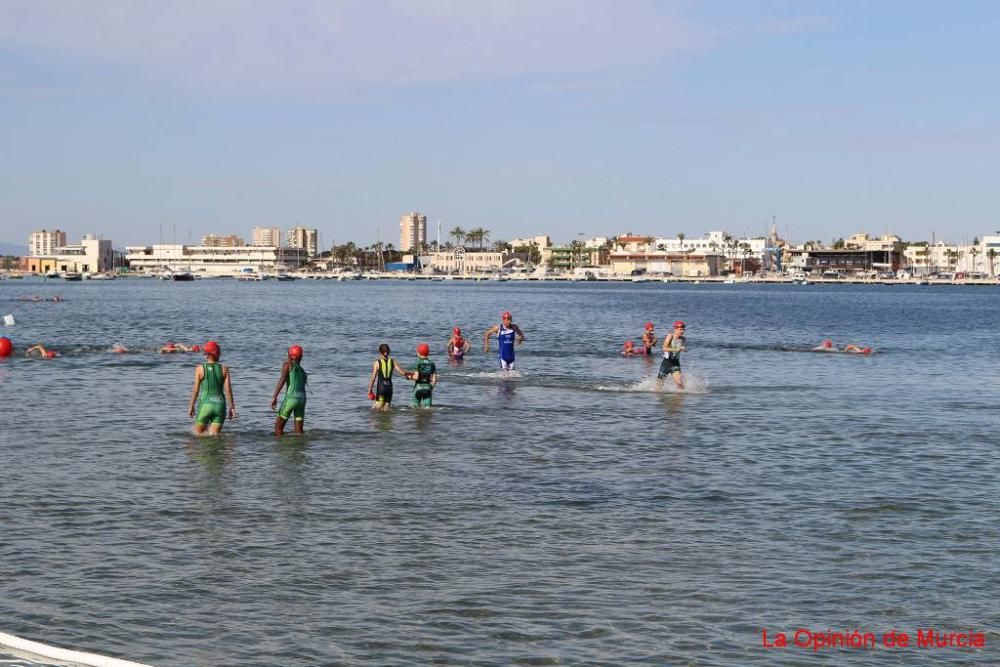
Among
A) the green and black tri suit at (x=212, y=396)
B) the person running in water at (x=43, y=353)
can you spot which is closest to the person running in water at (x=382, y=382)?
the green and black tri suit at (x=212, y=396)

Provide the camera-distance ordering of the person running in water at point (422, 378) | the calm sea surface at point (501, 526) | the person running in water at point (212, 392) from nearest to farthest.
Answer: the calm sea surface at point (501, 526), the person running in water at point (212, 392), the person running in water at point (422, 378)

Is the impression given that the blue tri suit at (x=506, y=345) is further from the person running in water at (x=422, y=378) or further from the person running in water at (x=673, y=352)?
the person running in water at (x=422, y=378)

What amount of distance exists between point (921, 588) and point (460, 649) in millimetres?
5120

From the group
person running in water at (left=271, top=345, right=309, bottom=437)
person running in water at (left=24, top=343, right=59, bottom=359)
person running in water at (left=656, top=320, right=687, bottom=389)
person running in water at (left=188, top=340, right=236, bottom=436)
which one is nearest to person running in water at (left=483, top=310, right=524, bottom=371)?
person running in water at (left=656, top=320, right=687, bottom=389)

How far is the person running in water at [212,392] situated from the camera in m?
20.3

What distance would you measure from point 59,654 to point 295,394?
12286mm

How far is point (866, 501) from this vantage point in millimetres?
16969

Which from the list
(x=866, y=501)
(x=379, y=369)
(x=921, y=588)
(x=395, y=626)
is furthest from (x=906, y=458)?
(x=395, y=626)

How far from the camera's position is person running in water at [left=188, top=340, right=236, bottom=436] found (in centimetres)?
2031

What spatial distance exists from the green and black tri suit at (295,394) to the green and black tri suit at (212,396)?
1199 mm

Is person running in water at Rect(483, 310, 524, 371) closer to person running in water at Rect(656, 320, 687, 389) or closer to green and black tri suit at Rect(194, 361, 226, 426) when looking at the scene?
person running in water at Rect(656, 320, 687, 389)

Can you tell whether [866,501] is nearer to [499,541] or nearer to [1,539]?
[499,541]

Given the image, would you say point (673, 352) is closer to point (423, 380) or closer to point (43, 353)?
point (423, 380)

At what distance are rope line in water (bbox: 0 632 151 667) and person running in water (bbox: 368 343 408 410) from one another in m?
15.1
